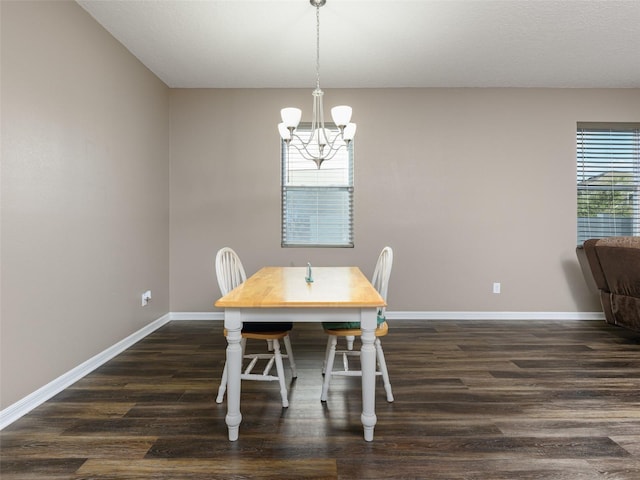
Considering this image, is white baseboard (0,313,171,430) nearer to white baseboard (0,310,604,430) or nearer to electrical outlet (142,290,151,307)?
white baseboard (0,310,604,430)

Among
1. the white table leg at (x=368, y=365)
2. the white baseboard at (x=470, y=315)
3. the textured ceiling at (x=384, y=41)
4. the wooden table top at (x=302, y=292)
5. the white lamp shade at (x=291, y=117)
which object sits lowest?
the white baseboard at (x=470, y=315)

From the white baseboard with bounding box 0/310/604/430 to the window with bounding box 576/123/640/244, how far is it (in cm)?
91

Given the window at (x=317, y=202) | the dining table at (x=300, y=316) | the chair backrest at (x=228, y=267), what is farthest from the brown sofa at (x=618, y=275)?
the chair backrest at (x=228, y=267)

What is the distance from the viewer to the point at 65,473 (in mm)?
1494

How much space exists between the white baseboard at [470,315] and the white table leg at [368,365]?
2.30 m

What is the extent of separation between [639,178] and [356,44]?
3485 mm

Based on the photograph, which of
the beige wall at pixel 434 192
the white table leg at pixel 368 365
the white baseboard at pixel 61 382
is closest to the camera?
the white table leg at pixel 368 365

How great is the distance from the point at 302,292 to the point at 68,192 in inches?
66.3

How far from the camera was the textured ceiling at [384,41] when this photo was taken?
253 centimetres

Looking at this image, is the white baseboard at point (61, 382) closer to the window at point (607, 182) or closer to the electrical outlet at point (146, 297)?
the electrical outlet at point (146, 297)

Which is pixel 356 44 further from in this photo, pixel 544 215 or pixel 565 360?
pixel 565 360

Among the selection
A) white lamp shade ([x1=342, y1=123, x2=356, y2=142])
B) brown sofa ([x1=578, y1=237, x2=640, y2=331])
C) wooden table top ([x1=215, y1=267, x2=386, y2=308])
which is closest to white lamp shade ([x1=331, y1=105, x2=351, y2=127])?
white lamp shade ([x1=342, y1=123, x2=356, y2=142])

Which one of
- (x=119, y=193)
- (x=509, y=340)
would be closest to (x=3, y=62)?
(x=119, y=193)

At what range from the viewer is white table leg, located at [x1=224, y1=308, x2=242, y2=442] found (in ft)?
5.42
